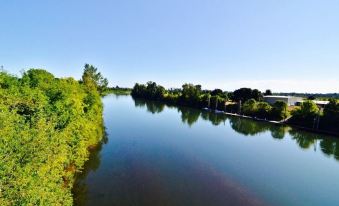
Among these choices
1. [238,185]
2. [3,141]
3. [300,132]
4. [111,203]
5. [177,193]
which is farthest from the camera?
[300,132]

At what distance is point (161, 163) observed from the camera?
79.5 ft

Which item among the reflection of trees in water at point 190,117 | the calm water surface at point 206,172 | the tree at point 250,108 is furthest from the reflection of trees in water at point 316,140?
the reflection of trees in water at point 190,117

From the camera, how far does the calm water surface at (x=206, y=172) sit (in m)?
16.8

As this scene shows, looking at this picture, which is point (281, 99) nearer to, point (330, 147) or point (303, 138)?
point (303, 138)

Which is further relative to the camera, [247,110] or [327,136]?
[247,110]

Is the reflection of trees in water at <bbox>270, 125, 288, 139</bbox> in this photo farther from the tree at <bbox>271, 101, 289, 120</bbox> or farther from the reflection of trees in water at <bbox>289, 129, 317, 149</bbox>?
the tree at <bbox>271, 101, 289, 120</bbox>

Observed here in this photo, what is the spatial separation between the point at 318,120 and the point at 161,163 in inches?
1572

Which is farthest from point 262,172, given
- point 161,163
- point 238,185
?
point 161,163

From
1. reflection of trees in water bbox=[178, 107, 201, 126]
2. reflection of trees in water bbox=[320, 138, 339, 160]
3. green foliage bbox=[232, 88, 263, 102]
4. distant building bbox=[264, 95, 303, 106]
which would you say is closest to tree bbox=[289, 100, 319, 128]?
reflection of trees in water bbox=[320, 138, 339, 160]

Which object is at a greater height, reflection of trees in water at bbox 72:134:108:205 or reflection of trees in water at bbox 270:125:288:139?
reflection of trees in water at bbox 72:134:108:205

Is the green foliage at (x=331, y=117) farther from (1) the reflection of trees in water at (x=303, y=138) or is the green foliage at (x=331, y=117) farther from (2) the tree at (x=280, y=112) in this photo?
(2) the tree at (x=280, y=112)

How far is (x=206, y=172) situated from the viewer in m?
22.4

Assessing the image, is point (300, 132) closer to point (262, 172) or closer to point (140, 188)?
point (262, 172)

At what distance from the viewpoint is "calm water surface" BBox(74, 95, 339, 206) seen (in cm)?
Result: 1684
